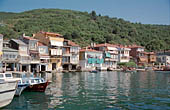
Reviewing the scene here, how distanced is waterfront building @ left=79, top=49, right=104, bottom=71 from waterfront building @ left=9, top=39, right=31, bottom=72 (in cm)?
2321

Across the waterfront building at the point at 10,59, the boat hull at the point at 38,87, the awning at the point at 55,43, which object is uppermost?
the awning at the point at 55,43

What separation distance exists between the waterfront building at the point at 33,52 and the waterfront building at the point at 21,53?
5.07ft

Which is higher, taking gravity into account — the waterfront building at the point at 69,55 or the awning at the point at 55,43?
the awning at the point at 55,43

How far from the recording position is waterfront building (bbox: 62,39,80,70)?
75.7m

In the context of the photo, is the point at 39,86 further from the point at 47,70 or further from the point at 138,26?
the point at 138,26

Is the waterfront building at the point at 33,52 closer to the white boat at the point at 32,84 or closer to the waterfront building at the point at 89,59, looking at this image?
the waterfront building at the point at 89,59

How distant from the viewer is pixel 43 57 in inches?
2675

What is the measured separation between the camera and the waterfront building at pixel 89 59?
80562 millimetres

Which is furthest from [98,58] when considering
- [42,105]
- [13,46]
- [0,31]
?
[42,105]

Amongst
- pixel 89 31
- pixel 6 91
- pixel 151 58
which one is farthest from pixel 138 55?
pixel 6 91

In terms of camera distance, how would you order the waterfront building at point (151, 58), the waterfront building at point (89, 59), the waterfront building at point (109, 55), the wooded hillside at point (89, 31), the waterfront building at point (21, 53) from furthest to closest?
the wooded hillside at point (89, 31), the waterfront building at point (151, 58), the waterfront building at point (109, 55), the waterfront building at point (89, 59), the waterfront building at point (21, 53)

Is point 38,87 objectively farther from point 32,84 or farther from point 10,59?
point 10,59

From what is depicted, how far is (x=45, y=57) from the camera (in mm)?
68688

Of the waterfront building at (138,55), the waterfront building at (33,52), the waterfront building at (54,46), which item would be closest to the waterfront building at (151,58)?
the waterfront building at (138,55)
